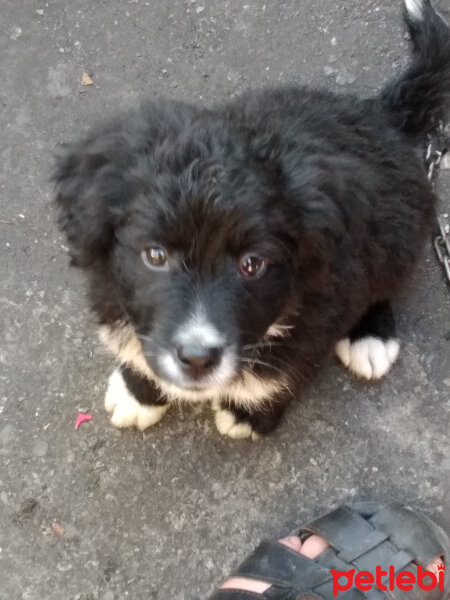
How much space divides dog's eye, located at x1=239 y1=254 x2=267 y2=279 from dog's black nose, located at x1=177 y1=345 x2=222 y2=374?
0.21m

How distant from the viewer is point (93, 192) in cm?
185

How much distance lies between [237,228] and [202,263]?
4.9 inches

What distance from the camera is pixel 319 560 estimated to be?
7.76 ft

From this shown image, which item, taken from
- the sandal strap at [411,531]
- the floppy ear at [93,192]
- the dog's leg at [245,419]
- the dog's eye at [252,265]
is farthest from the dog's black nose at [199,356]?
the sandal strap at [411,531]

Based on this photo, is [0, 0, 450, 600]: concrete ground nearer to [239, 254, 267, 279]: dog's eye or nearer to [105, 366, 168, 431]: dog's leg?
[105, 366, 168, 431]: dog's leg

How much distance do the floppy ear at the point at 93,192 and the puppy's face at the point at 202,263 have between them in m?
0.05

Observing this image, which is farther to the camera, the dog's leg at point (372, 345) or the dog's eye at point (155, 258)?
the dog's leg at point (372, 345)

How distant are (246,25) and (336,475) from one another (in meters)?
1.86

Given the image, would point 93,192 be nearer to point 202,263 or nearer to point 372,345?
point 202,263

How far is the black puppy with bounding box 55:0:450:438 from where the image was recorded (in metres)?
1.78

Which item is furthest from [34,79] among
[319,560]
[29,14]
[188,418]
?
[319,560]

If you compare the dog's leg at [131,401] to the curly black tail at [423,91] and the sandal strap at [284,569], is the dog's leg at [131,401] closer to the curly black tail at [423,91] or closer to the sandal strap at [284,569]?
the sandal strap at [284,569]

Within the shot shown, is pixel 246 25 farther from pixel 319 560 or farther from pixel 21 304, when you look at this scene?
pixel 319 560

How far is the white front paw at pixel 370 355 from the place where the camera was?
260 centimetres
